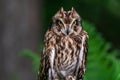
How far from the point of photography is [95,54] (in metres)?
10.2

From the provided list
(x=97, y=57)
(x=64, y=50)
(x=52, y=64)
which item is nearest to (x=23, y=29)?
(x=97, y=57)

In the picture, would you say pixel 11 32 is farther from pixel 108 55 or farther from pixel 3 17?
pixel 108 55

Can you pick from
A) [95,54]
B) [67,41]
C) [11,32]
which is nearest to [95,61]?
[95,54]

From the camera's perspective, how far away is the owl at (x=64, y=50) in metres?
8.12

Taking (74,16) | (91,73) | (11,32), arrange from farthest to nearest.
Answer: (11,32) → (91,73) → (74,16)

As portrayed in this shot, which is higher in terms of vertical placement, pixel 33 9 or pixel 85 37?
pixel 33 9

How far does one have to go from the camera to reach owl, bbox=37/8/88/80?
8117 millimetres

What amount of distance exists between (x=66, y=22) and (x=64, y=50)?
0.35m

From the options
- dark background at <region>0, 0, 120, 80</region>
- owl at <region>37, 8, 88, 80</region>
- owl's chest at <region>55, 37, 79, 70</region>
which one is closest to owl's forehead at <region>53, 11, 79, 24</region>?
owl at <region>37, 8, 88, 80</region>

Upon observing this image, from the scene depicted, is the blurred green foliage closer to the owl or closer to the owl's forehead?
the owl

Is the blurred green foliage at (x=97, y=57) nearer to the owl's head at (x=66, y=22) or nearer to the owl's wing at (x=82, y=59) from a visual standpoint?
the owl's wing at (x=82, y=59)

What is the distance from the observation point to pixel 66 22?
8156 millimetres

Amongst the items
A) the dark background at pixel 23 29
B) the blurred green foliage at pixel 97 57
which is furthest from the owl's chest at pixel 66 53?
the dark background at pixel 23 29

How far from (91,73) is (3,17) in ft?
15.5
